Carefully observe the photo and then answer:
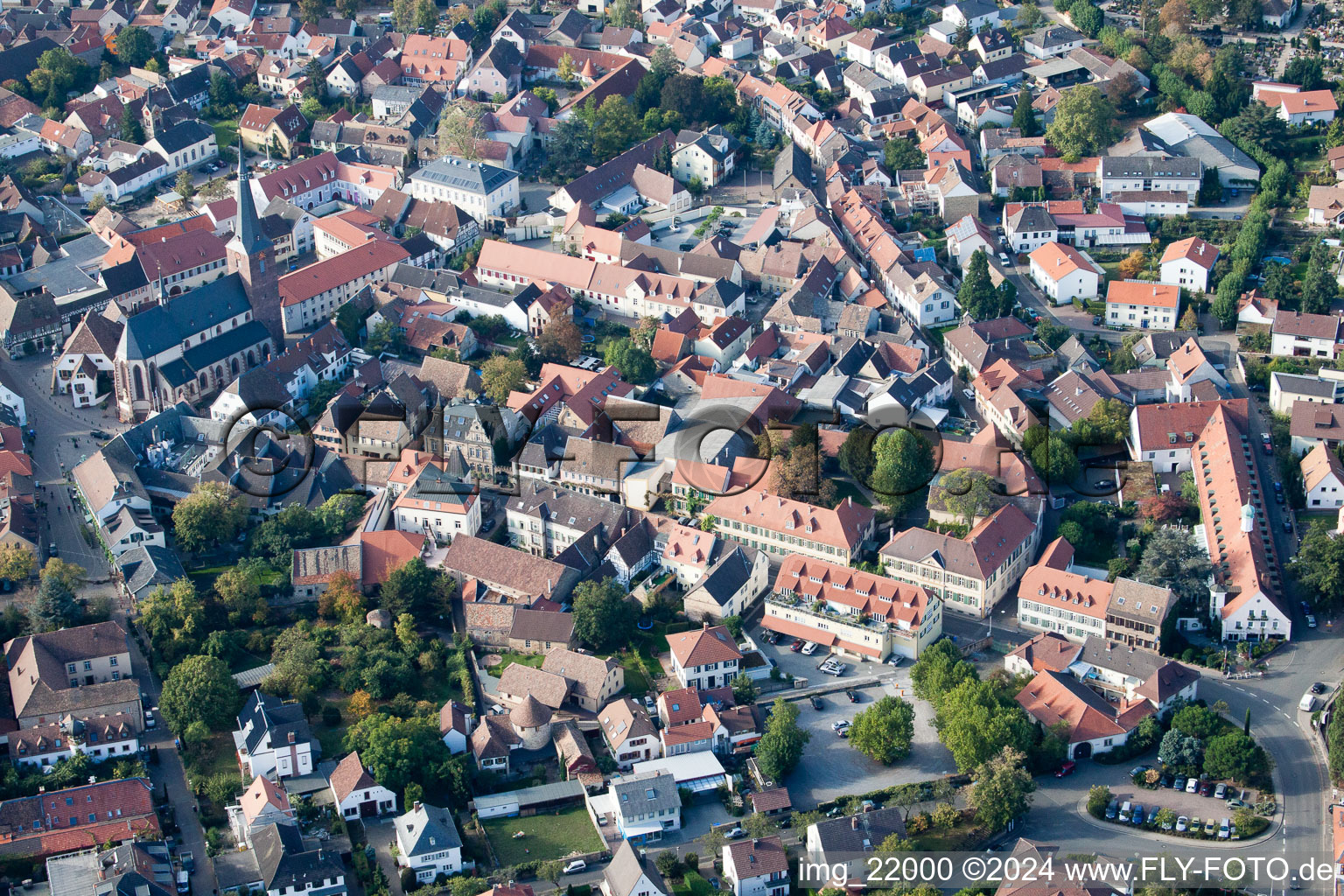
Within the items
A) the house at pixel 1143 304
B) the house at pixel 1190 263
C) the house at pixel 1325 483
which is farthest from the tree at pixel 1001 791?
the house at pixel 1190 263

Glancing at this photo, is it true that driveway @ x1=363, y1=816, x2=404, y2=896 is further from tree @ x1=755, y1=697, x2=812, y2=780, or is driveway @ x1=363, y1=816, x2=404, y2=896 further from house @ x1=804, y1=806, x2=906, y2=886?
house @ x1=804, y1=806, x2=906, y2=886

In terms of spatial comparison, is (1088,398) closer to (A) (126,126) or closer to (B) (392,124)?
(B) (392,124)

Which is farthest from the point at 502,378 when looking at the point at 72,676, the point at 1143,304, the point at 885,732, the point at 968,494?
the point at 1143,304

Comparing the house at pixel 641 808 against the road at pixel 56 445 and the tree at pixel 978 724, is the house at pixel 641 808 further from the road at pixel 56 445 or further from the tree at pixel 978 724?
the road at pixel 56 445

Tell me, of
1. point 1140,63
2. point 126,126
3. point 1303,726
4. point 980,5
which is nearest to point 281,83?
point 126,126

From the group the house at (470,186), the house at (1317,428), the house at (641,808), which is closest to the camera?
the house at (641,808)

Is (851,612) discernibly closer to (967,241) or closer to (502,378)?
(502,378)
